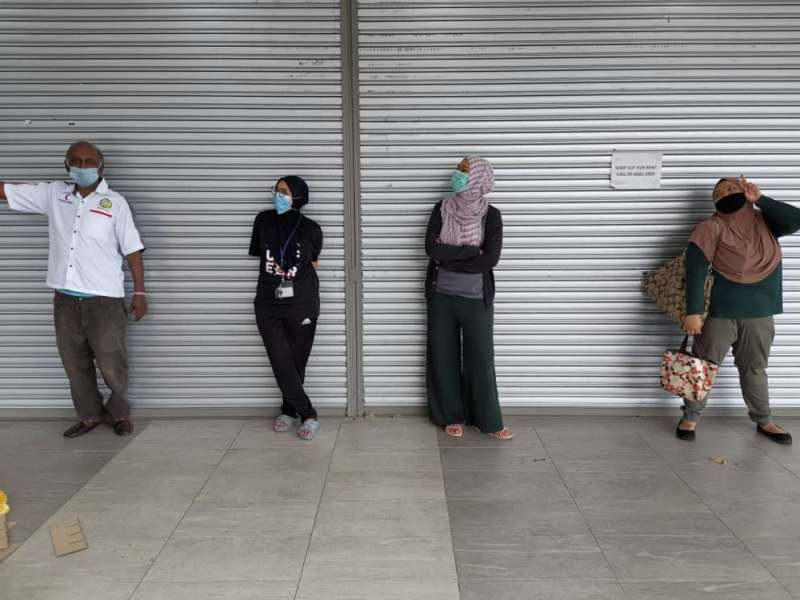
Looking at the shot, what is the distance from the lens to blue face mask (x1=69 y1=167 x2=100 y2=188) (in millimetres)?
3924

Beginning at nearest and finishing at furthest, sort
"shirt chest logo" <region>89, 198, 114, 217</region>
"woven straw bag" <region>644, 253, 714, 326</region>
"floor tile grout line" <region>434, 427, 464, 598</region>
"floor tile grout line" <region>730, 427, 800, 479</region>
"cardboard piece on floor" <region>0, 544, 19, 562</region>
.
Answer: "floor tile grout line" <region>434, 427, 464, 598</region> < "cardboard piece on floor" <region>0, 544, 19, 562</region> < "floor tile grout line" <region>730, 427, 800, 479</region> < "shirt chest logo" <region>89, 198, 114, 217</region> < "woven straw bag" <region>644, 253, 714, 326</region>

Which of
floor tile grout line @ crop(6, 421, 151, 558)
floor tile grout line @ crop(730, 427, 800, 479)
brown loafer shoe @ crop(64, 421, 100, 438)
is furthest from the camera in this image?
brown loafer shoe @ crop(64, 421, 100, 438)

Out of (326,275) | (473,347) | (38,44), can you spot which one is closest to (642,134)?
(473,347)

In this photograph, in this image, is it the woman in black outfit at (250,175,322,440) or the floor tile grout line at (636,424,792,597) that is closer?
the floor tile grout line at (636,424,792,597)

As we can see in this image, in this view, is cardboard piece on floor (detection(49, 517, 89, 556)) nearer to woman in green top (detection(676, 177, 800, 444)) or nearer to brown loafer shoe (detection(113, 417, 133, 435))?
brown loafer shoe (detection(113, 417, 133, 435))

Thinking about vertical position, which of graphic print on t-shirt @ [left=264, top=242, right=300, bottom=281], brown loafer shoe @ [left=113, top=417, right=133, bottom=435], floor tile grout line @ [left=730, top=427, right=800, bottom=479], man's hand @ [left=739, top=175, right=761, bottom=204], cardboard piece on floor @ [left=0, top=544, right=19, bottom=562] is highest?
man's hand @ [left=739, top=175, right=761, bottom=204]

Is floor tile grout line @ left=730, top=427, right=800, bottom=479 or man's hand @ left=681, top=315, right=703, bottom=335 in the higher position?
man's hand @ left=681, top=315, right=703, bottom=335

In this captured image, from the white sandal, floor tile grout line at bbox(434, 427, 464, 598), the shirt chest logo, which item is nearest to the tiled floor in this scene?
floor tile grout line at bbox(434, 427, 464, 598)

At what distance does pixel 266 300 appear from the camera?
4062 mm

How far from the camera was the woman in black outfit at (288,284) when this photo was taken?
4039 millimetres

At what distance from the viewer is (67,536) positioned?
2.84 meters

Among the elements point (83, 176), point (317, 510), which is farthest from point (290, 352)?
point (83, 176)

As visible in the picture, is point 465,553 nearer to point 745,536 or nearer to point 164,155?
point 745,536

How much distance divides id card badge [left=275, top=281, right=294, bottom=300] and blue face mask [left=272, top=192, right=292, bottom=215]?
Result: 0.51 meters
